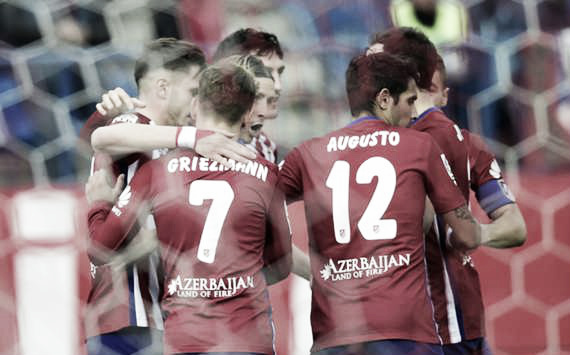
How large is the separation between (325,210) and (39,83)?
4.04ft

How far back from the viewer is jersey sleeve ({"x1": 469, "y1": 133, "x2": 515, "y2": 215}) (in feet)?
7.45

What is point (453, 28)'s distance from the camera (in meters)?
→ 3.07

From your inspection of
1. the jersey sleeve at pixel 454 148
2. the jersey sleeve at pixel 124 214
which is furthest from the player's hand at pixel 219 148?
the jersey sleeve at pixel 454 148

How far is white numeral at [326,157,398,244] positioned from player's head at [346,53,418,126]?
4.5 inches

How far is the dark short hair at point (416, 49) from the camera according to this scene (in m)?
2.27

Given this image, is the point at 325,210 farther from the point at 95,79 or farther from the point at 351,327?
the point at 95,79

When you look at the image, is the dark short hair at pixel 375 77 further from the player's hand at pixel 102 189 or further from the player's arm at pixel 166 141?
the player's hand at pixel 102 189

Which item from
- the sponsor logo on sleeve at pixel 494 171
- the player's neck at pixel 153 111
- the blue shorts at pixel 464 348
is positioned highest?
the player's neck at pixel 153 111

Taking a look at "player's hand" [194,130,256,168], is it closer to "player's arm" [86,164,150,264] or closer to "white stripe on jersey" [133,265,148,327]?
"player's arm" [86,164,150,264]

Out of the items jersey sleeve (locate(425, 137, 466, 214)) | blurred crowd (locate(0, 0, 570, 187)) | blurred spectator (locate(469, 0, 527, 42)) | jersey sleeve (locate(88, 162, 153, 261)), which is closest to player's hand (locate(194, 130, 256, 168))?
jersey sleeve (locate(88, 162, 153, 261))

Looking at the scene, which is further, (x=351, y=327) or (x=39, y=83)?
(x=39, y=83)

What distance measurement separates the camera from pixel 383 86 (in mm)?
2107

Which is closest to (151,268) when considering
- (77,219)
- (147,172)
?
(147,172)

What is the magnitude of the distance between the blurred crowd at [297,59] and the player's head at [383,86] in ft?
2.21
